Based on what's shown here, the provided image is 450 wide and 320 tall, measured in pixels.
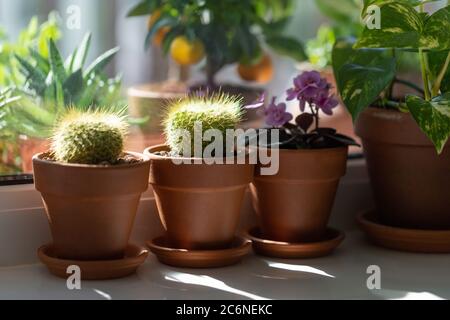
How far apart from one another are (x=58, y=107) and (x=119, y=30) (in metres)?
1.55

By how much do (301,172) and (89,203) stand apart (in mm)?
344

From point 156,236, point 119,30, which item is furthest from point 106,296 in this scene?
point 119,30

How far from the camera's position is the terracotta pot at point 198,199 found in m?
1.24

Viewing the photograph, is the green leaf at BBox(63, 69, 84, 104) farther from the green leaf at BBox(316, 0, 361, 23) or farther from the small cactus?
the green leaf at BBox(316, 0, 361, 23)

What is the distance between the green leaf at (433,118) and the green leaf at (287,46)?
1.92ft

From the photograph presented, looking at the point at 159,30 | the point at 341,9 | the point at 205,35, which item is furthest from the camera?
the point at 341,9

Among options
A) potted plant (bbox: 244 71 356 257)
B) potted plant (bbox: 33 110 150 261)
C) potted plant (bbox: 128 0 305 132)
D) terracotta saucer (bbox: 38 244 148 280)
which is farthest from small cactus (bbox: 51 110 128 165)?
potted plant (bbox: 128 0 305 132)

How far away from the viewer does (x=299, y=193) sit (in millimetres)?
1343

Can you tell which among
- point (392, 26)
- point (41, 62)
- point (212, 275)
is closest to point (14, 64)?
point (41, 62)

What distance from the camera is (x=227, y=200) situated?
4.17 ft

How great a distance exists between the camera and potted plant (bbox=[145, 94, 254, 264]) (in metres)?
1.23

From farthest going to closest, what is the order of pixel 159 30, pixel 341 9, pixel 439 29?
pixel 341 9
pixel 159 30
pixel 439 29

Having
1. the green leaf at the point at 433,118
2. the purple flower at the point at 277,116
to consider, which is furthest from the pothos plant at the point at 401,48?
the purple flower at the point at 277,116

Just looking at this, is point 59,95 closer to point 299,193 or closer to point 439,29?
point 299,193
